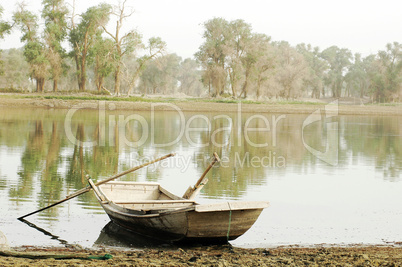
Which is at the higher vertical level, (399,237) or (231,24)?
(231,24)

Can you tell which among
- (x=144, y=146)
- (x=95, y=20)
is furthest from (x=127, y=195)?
(x=95, y=20)

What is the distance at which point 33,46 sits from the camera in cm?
6400

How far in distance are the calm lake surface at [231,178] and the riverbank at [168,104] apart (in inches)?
1013

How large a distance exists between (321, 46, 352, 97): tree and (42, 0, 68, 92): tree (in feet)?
218

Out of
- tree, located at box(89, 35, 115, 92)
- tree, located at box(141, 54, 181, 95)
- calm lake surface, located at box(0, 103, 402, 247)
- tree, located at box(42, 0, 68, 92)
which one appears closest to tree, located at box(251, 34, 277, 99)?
tree, located at box(89, 35, 115, 92)

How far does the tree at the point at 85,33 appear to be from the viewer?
211ft

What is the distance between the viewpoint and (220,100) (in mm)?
67875

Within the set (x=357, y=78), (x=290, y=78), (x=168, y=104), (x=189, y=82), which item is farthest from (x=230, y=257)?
(x=189, y=82)

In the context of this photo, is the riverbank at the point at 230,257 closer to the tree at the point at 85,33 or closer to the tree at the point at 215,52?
the tree at the point at 85,33

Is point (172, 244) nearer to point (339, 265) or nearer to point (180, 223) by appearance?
point (180, 223)

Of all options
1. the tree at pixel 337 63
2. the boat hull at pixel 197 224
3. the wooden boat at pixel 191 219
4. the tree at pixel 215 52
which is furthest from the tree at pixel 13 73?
the boat hull at pixel 197 224

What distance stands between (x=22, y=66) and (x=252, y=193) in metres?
102

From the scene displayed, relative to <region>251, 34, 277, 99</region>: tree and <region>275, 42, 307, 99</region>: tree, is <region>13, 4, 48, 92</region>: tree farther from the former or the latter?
<region>275, 42, 307, 99</region>: tree

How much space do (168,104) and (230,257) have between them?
2237 inches
